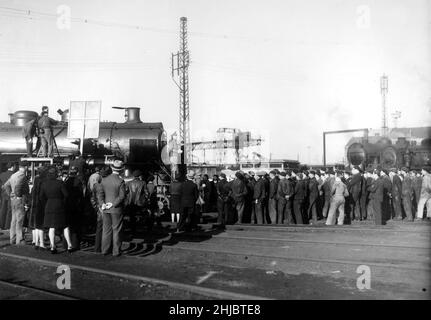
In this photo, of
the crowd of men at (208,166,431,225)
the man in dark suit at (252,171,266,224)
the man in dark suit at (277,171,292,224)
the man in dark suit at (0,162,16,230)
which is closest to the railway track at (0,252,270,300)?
the man in dark suit at (0,162,16,230)

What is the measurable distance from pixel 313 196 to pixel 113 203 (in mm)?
8246

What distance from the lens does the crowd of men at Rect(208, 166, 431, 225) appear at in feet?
44.9

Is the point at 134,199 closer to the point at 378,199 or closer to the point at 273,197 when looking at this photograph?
the point at 273,197

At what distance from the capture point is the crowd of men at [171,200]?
9.10 metres

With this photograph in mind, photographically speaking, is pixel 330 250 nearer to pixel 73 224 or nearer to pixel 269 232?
pixel 269 232

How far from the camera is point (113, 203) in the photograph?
8719 mm

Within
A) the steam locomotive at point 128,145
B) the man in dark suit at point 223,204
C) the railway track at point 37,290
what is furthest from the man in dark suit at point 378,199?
the railway track at point 37,290

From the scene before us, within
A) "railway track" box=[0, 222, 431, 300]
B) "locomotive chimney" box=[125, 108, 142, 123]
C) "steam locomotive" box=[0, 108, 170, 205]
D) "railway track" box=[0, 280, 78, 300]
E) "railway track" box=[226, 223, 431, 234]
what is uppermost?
"locomotive chimney" box=[125, 108, 142, 123]

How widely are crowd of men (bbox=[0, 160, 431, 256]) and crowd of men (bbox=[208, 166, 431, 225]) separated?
3 cm

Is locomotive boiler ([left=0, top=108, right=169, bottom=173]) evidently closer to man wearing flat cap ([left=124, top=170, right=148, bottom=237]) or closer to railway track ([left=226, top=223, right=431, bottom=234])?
man wearing flat cap ([left=124, top=170, right=148, bottom=237])

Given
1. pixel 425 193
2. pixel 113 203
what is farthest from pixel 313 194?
pixel 113 203

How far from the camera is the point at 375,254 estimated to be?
9133 millimetres

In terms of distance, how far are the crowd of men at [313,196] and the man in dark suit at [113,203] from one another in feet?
18.3
